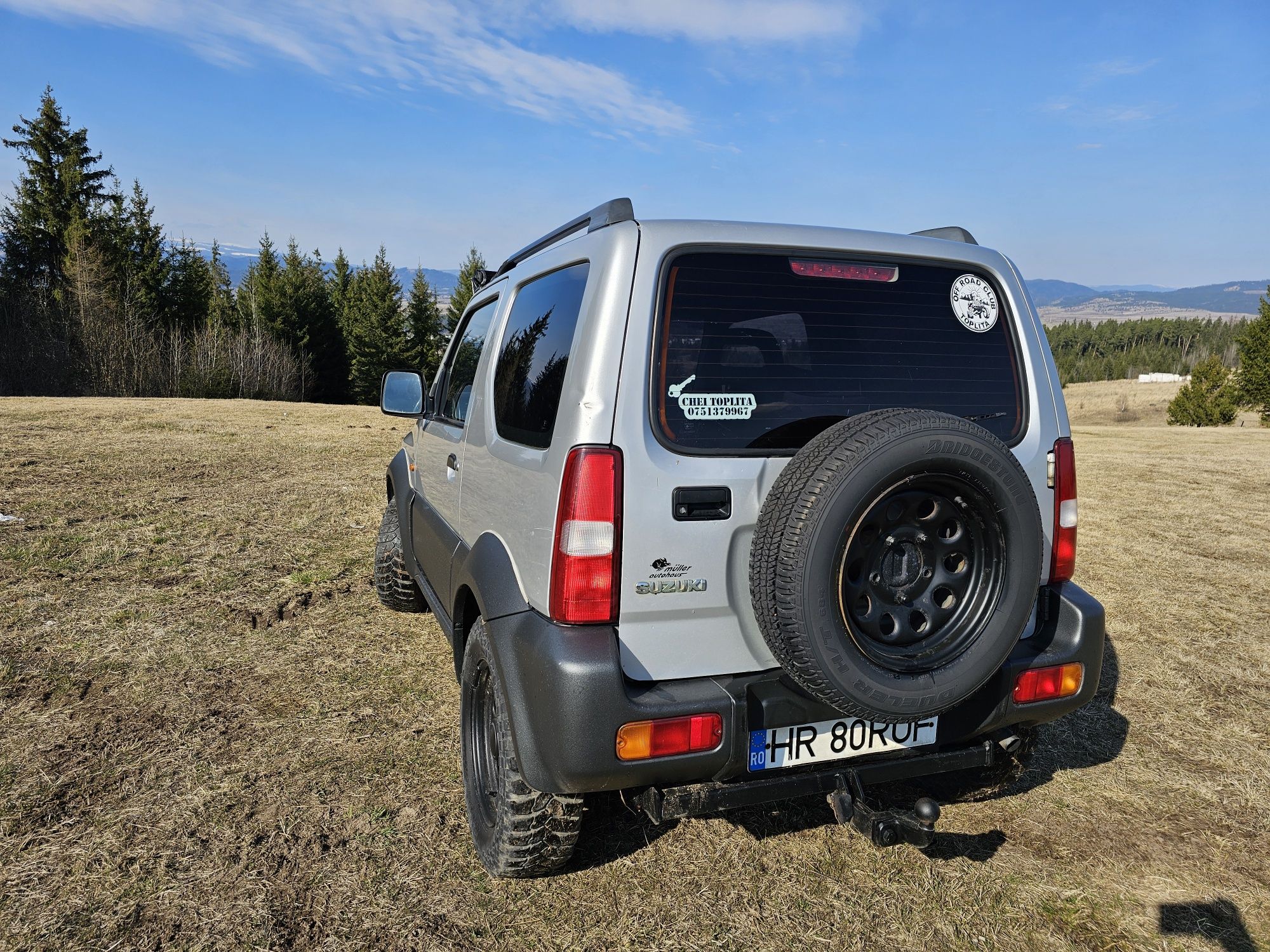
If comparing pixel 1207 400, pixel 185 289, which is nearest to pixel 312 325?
pixel 185 289

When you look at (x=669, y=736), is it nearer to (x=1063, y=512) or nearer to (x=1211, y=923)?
(x=1063, y=512)

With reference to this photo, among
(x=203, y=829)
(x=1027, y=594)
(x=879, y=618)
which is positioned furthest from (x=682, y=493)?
(x=203, y=829)

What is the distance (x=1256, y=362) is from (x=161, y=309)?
185ft

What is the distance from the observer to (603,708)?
205 centimetres

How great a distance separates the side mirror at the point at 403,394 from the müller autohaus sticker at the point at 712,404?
2309mm

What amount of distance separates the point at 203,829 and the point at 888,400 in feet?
8.98

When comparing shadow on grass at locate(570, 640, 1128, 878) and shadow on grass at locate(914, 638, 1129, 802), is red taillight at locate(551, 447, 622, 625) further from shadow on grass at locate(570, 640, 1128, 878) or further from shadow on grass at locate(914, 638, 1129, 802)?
shadow on grass at locate(914, 638, 1129, 802)

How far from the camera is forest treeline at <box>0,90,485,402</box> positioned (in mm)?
28219


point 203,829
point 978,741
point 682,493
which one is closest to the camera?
point 682,493

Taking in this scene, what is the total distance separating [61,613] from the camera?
489 centimetres

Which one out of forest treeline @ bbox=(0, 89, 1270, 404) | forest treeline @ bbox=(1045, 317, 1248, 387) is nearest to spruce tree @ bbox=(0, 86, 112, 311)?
forest treeline @ bbox=(0, 89, 1270, 404)

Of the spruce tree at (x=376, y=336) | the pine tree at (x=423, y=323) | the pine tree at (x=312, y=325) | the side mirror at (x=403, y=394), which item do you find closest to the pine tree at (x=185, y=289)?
the pine tree at (x=312, y=325)

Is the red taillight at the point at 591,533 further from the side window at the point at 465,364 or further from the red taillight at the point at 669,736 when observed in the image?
the side window at the point at 465,364

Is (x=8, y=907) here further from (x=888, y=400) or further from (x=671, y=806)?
(x=888, y=400)
